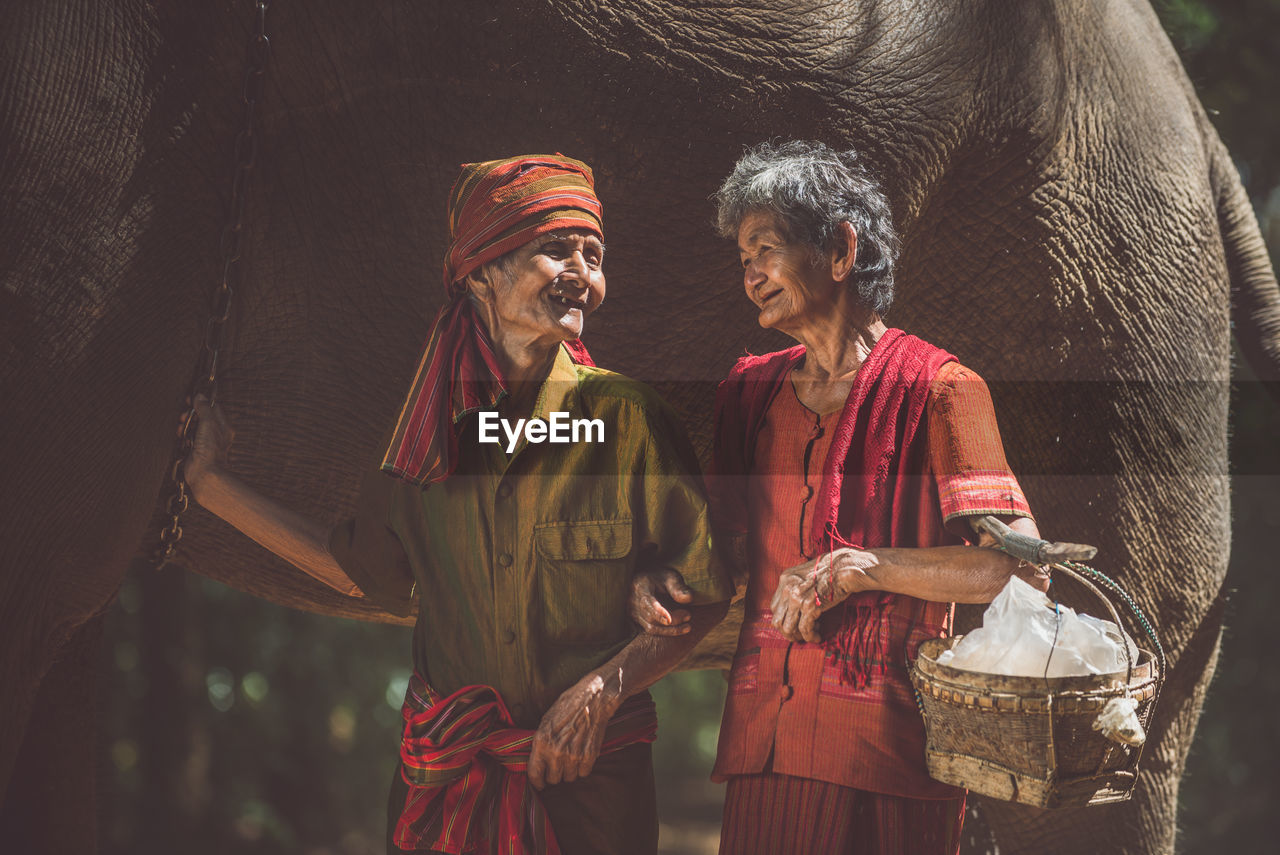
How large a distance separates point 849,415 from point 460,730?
1.92 ft

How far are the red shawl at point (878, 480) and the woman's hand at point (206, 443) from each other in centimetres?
75

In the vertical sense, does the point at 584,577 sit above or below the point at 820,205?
below

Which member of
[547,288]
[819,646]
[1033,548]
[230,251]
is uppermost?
[230,251]

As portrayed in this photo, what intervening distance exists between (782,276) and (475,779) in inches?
27.3

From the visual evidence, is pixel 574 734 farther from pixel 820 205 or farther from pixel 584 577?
pixel 820 205

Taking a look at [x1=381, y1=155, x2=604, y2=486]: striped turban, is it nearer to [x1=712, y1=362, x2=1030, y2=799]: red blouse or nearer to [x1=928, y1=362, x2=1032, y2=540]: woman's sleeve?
[x1=712, y1=362, x2=1030, y2=799]: red blouse

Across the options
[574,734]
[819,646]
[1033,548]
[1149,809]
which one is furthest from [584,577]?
[1149,809]

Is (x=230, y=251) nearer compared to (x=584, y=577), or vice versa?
(x=584, y=577)

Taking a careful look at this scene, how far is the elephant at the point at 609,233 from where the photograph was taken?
1.62 m

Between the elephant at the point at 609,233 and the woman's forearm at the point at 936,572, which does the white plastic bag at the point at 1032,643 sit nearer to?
the woman's forearm at the point at 936,572

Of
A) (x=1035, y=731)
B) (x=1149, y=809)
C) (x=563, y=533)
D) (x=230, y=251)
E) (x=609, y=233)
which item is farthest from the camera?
(x=1149, y=809)

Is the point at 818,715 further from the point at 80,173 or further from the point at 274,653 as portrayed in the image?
the point at 274,653

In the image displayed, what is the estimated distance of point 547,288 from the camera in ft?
4.66

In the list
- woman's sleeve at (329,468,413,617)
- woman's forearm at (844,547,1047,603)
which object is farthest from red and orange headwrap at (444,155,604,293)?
woman's forearm at (844,547,1047,603)
